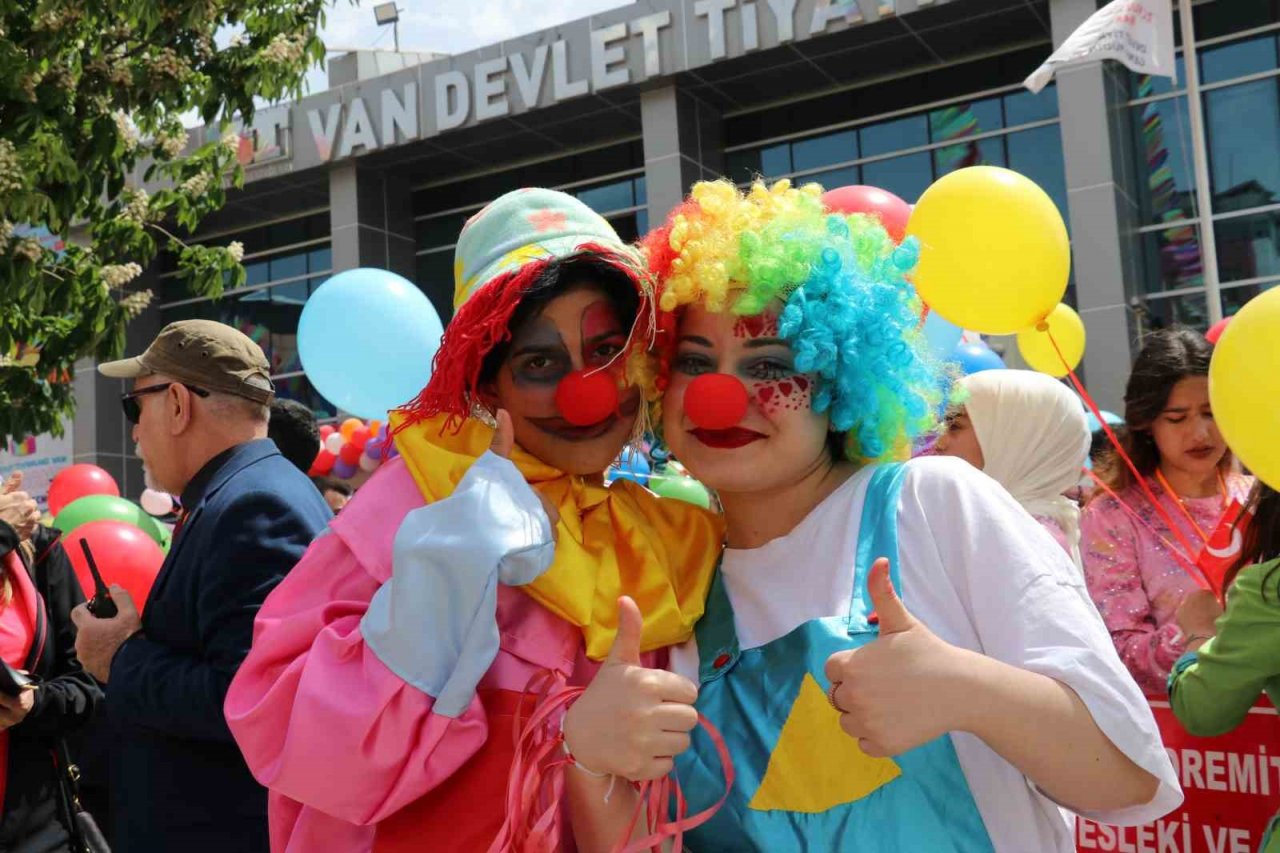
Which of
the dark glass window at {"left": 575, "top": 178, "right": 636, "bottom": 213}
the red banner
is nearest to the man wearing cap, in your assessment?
the red banner

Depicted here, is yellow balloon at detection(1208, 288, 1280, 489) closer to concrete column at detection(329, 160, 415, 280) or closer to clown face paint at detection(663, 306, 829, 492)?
clown face paint at detection(663, 306, 829, 492)

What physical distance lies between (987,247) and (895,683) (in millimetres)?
2416

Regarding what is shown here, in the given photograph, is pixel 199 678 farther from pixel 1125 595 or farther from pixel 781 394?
pixel 1125 595

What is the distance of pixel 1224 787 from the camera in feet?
8.84

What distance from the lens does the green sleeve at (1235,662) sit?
6.52 ft

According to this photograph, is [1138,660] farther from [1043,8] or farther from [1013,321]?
[1043,8]

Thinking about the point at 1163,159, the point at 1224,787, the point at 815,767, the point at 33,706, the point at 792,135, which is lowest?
the point at 1224,787

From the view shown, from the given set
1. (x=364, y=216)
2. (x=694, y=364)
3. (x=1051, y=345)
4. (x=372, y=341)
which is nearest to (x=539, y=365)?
(x=694, y=364)

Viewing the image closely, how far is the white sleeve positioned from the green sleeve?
0.78m

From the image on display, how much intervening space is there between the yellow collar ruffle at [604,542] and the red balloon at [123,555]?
3254mm

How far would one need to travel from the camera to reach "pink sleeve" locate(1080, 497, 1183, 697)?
3012mm

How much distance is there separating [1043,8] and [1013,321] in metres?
9.54

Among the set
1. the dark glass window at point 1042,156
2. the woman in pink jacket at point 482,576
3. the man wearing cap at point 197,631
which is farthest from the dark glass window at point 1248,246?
the woman in pink jacket at point 482,576

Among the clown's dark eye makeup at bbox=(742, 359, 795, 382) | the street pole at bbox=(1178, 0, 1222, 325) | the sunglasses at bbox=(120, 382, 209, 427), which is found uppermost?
the street pole at bbox=(1178, 0, 1222, 325)
